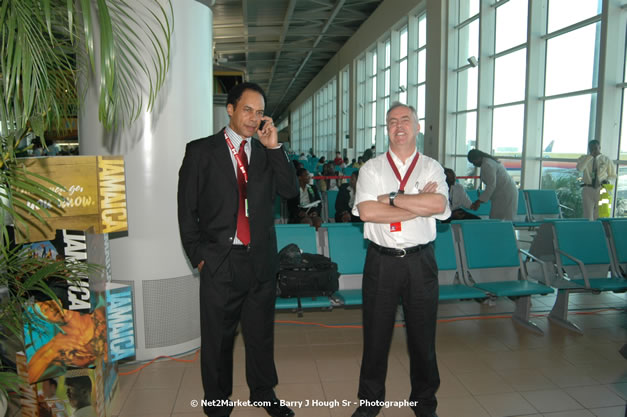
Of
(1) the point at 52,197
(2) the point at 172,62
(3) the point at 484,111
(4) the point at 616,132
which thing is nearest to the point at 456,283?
(2) the point at 172,62

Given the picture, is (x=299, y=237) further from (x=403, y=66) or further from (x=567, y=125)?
(x=403, y=66)

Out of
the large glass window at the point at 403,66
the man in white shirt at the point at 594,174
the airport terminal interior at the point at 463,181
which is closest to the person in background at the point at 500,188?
the airport terminal interior at the point at 463,181

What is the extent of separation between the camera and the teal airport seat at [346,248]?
4.36 m

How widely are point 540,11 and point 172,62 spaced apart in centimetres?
894

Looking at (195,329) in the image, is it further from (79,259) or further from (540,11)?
(540,11)

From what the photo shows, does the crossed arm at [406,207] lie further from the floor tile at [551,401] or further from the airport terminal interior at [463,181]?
the floor tile at [551,401]

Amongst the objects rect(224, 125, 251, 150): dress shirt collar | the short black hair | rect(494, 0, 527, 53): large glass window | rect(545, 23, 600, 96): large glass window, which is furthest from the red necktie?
rect(494, 0, 527, 53): large glass window

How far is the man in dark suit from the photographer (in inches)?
99.2

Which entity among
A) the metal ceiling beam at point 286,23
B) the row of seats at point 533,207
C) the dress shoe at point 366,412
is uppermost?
the metal ceiling beam at point 286,23

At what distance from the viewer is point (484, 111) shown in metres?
11.9

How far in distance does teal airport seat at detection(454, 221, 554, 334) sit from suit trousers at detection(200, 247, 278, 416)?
2.44m

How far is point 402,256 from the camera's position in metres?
2.69

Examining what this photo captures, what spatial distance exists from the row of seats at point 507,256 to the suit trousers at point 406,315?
1.27m

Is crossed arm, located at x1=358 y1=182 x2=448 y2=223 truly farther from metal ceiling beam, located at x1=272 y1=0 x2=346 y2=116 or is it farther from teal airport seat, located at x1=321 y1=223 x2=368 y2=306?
metal ceiling beam, located at x1=272 y1=0 x2=346 y2=116
